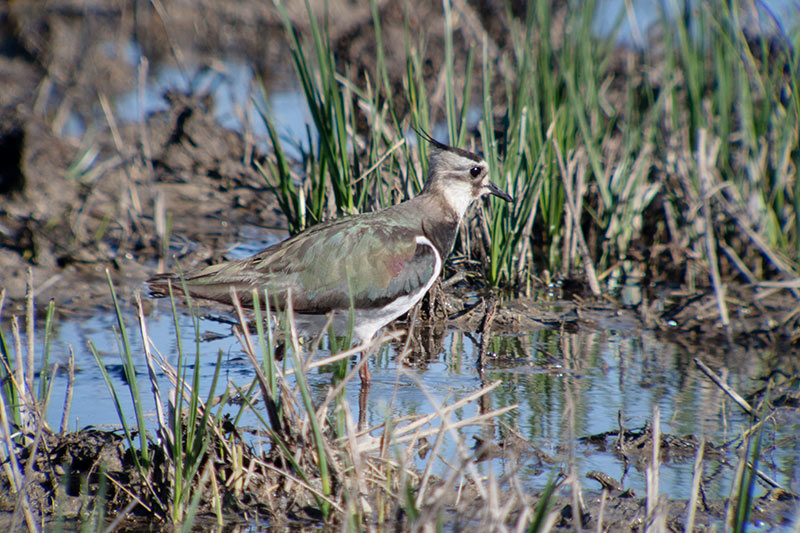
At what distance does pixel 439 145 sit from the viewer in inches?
211

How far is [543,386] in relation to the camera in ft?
15.8

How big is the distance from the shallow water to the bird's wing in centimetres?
46

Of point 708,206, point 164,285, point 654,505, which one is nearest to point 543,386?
point 654,505

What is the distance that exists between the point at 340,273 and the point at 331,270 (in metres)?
0.05

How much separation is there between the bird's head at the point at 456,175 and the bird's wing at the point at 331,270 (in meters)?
0.62

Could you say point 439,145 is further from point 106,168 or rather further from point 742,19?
point 742,19

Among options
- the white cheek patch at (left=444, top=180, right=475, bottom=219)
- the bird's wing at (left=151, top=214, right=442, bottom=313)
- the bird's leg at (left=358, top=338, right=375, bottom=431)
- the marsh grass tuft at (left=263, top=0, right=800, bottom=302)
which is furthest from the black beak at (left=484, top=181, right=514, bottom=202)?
the bird's leg at (left=358, top=338, right=375, bottom=431)

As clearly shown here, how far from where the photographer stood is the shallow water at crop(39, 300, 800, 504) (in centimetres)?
394

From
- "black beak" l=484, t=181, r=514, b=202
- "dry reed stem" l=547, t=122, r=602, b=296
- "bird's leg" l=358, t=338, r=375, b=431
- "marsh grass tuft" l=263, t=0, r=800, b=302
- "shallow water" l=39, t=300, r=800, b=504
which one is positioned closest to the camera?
"shallow water" l=39, t=300, r=800, b=504

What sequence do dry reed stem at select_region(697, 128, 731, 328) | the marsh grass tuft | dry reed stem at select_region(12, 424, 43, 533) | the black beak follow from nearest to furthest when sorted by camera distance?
dry reed stem at select_region(12, 424, 43, 533) < the black beak < dry reed stem at select_region(697, 128, 731, 328) < the marsh grass tuft

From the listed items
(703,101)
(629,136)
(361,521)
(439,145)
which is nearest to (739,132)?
(703,101)

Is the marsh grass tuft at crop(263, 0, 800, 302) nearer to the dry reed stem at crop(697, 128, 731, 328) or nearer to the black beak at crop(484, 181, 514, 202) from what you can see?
the dry reed stem at crop(697, 128, 731, 328)

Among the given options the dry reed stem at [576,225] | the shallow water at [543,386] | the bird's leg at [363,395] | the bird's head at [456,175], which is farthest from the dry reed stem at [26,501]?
the dry reed stem at [576,225]

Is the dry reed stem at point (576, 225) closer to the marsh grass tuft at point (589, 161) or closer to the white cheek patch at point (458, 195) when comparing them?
the marsh grass tuft at point (589, 161)
